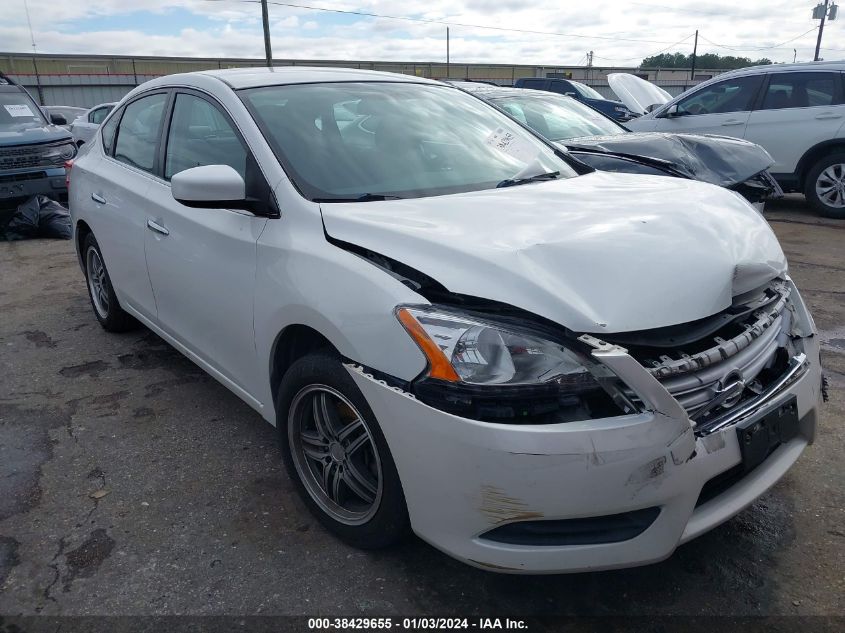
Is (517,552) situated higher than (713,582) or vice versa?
(517,552)

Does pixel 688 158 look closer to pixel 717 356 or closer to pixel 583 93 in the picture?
pixel 717 356

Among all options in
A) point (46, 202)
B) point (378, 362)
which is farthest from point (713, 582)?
point (46, 202)

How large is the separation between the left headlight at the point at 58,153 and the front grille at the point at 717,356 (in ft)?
28.5

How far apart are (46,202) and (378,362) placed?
8094 mm

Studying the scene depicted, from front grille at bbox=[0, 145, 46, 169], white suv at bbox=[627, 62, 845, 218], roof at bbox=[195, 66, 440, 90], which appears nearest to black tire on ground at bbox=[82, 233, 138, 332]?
roof at bbox=[195, 66, 440, 90]

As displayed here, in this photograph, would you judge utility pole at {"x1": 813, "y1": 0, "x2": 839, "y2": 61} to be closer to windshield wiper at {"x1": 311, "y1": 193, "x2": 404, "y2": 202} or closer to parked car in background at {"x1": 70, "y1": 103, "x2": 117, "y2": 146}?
parked car in background at {"x1": 70, "y1": 103, "x2": 117, "y2": 146}

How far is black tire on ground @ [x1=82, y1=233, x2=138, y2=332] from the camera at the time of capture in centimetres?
449

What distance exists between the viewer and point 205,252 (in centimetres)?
294

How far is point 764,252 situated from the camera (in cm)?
244

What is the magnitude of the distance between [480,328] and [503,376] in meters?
0.15

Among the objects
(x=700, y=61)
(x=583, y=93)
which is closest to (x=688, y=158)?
(x=583, y=93)

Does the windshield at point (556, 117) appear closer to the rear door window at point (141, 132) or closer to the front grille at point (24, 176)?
the rear door window at point (141, 132)

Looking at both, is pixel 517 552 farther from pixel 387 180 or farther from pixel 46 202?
pixel 46 202

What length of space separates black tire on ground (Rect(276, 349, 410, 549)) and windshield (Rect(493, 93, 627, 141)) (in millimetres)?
4946
